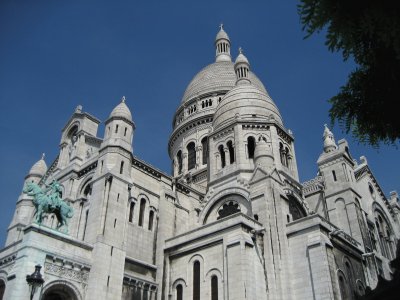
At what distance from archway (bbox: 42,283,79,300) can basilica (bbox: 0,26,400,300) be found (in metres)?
0.06

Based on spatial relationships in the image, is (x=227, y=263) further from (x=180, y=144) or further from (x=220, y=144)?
(x=180, y=144)

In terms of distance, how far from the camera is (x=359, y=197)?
109ft

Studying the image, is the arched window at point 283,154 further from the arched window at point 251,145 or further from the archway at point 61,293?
the archway at point 61,293

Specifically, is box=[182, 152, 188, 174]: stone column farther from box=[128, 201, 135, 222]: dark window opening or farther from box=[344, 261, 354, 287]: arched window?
box=[344, 261, 354, 287]: arched window

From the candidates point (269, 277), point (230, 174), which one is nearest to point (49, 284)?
point (269, 277)

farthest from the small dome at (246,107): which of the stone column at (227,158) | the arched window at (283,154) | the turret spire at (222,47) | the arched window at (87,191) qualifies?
the turret spire at (222,47)

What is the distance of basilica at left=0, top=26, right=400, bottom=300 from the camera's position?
78.4ft

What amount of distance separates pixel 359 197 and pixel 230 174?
10536 mm

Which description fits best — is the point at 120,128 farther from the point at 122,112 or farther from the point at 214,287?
the point at 214,287

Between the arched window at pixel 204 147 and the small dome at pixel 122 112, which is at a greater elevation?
the arched window at pixel 204 147

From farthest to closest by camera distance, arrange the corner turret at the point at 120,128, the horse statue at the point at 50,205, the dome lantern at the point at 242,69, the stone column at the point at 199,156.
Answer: the stone column at the point at 199,156, the dome lantern at the point at 242,69, the corner turret at the point at 120,128, the horse statue at the point at 50,205

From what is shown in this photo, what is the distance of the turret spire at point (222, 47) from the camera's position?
6400 centimetres

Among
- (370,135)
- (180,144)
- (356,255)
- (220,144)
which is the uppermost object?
(180,144)

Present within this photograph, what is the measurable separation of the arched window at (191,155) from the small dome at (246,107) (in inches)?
354
